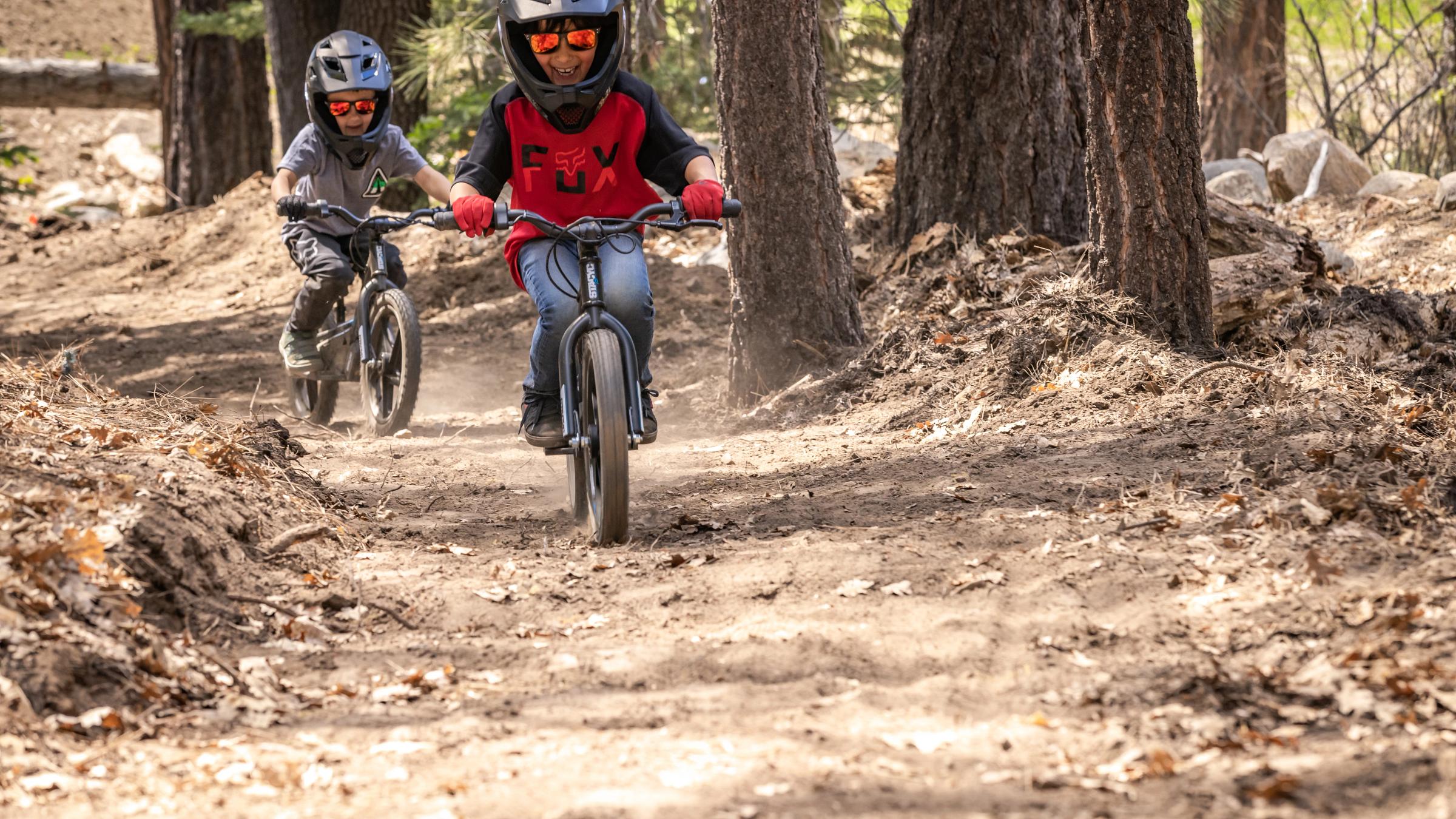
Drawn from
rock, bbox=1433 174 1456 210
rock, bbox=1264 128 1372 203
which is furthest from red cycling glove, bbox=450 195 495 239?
rock, bbox=1264 128 1372 203

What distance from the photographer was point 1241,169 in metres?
12.5

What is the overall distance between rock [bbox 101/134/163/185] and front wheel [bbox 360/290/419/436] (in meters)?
14.6

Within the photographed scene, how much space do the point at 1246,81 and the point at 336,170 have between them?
12.0 meters

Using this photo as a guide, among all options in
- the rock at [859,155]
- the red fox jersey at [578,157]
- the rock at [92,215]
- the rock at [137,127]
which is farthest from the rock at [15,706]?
the rock at [137,127]

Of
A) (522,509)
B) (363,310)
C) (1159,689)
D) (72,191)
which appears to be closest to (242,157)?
(72,191)

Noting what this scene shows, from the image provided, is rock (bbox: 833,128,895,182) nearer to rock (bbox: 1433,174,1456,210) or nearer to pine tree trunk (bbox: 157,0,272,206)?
rock (bbox: 1433,174,1456,210)

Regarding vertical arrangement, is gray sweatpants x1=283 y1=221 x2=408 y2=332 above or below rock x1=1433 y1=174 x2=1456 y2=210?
below

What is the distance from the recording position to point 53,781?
2.89 m

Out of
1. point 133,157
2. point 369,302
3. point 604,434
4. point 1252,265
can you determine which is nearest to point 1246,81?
point 1252,265

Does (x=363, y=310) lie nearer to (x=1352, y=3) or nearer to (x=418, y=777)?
(x=418, y=777)

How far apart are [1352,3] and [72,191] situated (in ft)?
61.1

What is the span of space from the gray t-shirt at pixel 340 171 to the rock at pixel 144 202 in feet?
34.0

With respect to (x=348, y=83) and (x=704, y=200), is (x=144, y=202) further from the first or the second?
(x=704, y=200)

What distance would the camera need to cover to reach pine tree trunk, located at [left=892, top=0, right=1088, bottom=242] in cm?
823
